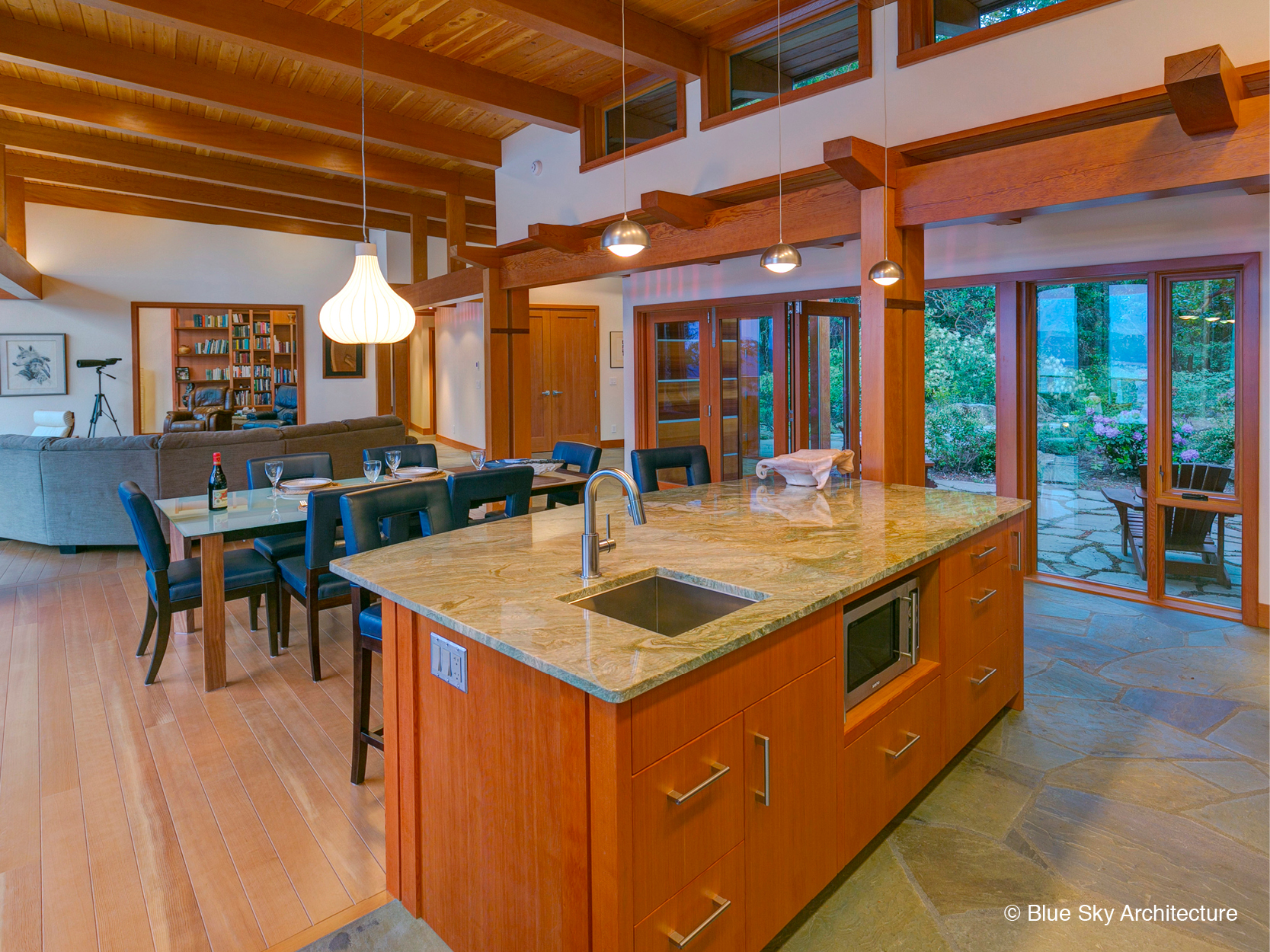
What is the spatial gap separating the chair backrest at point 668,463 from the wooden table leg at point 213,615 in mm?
2015

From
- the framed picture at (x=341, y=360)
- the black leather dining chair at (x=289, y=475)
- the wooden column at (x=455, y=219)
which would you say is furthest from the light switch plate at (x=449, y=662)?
the framed picture at (x=341, y=360)

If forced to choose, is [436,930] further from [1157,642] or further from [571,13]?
[571,13]

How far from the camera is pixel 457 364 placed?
12.2m

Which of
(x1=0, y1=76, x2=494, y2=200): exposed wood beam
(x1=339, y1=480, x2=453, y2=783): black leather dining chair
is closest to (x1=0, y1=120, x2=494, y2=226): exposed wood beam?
(x1=0, y1=76, x2=494, y2=200): exposed wood beam

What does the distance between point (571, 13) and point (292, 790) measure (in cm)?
377

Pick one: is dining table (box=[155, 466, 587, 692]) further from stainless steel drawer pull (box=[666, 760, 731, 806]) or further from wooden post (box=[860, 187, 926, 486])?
stainless steel drawer pull (box=[666, 760, 731, 806])

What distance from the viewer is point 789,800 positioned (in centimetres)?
174

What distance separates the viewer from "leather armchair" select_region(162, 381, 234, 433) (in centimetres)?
936

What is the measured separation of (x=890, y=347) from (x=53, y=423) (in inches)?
363

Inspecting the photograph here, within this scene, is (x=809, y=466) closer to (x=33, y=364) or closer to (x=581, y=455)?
(x=581, y=455)

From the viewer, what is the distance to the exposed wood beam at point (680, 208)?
4.43 metres

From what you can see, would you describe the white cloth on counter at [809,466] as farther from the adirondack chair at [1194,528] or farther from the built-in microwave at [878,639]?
the adirondack chair at [1194,528]

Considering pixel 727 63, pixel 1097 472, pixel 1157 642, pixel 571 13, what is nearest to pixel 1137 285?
pixel 1097 472

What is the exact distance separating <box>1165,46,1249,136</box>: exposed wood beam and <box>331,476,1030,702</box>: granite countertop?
5.05 feet
